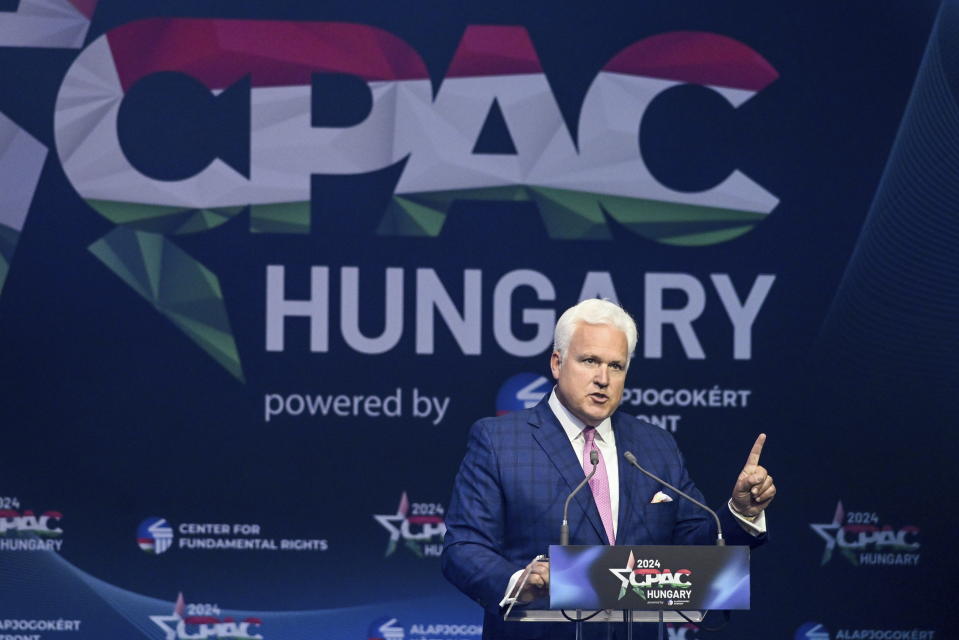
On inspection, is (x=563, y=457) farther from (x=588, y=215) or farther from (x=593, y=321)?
(x=588, y=215)

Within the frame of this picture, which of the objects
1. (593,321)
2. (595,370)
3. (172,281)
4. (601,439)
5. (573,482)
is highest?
(172,281)

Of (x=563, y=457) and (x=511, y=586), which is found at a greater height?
(x=563, y=457)

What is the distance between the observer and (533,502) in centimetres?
291

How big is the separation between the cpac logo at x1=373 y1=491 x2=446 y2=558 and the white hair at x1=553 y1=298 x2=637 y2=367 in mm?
1946

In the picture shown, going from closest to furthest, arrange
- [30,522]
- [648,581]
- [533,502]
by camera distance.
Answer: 1. [648,581]
2. [533,502]
3. [30,522]

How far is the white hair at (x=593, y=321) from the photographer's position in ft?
9.87

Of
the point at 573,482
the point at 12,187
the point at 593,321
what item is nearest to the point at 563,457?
the point at 573,482

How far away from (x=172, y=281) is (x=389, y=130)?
40.0 inches

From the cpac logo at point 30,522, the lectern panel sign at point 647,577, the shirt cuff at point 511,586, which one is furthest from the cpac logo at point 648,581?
the cpac logo at point 30,522

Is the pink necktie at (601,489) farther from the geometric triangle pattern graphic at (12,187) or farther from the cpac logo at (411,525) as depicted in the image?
the geometric triangle pattern graphic at (12,187)

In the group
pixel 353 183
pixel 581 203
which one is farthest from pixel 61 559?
pixel 581 203

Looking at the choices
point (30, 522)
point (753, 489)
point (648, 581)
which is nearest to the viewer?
point (648, 581)

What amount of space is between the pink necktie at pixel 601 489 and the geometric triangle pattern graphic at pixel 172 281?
2.16m

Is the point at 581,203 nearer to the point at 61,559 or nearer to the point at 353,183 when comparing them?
the point at 353,183
